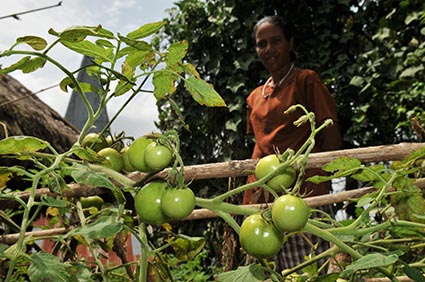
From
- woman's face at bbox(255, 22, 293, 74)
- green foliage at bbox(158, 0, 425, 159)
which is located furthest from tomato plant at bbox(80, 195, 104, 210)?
green foliage at bbox(158, 0, 425, 159)

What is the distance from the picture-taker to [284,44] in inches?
103

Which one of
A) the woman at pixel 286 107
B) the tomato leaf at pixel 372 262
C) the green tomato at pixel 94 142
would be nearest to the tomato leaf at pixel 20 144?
the green tomato at pixel 94 142

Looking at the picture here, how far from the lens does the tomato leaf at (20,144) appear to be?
58 centimetres

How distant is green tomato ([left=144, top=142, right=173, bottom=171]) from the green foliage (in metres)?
2.99

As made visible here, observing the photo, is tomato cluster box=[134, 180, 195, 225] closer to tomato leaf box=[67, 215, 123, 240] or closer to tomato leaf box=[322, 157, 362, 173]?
tomato leaf box=[67, 215, 123, 240]

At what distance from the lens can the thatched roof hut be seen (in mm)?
4109

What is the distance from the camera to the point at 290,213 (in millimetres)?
521

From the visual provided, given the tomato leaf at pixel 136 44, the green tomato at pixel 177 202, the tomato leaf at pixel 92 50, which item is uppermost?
the tomato leaf at pixel 92 50

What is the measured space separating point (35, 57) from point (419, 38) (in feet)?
11.4

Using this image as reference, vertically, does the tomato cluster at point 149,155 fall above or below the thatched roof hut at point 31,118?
below

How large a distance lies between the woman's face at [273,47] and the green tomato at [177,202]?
82.3 inches

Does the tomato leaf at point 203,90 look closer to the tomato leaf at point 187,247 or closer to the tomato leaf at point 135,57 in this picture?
the tomato leaf at point 135,57

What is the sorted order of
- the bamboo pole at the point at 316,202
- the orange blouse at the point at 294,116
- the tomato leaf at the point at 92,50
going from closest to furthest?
the tomato leaf at the point at 92,50 → the bamboo pole at the point at 316,202 → the orange blouse at the point at 294,116

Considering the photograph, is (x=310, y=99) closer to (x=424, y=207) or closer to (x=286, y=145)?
(x=286, y=145)
